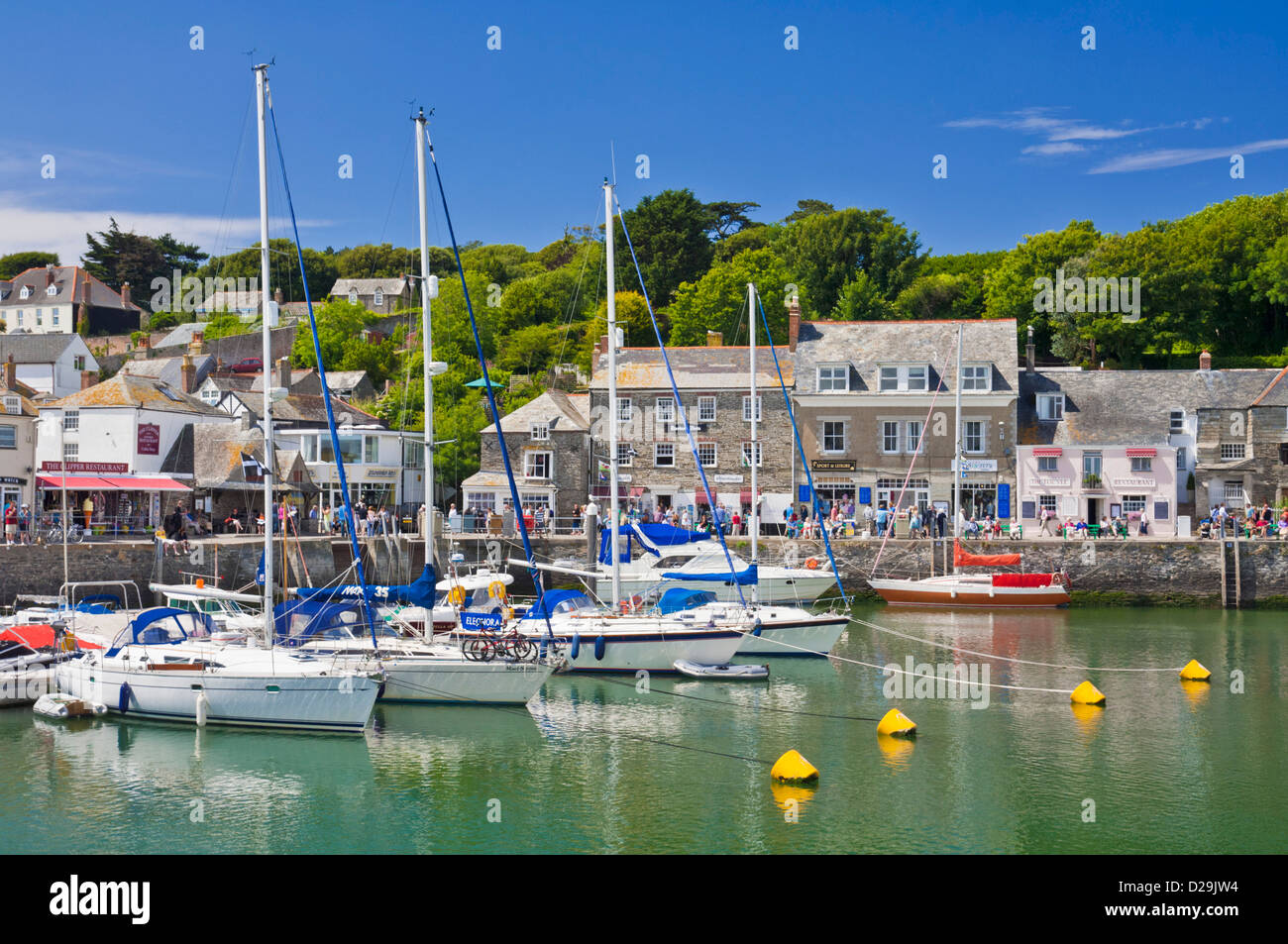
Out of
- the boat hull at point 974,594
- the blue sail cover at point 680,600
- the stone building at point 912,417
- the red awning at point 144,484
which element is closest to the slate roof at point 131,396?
the red awning at point 144,484

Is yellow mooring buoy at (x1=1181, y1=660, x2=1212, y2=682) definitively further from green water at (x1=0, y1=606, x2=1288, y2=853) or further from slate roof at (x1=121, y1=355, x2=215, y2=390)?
slate roof at (x1=121, y1=355, x2=215, y2=390)

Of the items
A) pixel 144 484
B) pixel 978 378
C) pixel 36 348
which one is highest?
pixel 36 348

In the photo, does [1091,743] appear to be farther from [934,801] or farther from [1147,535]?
[1147,535]

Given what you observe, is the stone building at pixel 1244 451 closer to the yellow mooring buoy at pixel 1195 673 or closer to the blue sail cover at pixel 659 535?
the yellow mooring buoy at pixel 1195 673

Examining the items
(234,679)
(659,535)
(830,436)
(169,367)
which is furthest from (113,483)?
(830,436)

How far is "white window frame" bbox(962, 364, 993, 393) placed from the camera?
5441 centimetres

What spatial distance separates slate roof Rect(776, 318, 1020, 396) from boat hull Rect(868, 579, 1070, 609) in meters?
12.9

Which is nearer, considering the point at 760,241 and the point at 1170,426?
the point at 1170,426

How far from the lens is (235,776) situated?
21266mm

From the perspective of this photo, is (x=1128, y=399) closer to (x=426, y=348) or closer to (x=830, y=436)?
(x=830, y=436)

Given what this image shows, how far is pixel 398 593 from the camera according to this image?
2717 cm

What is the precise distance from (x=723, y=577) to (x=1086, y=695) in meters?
11.9
